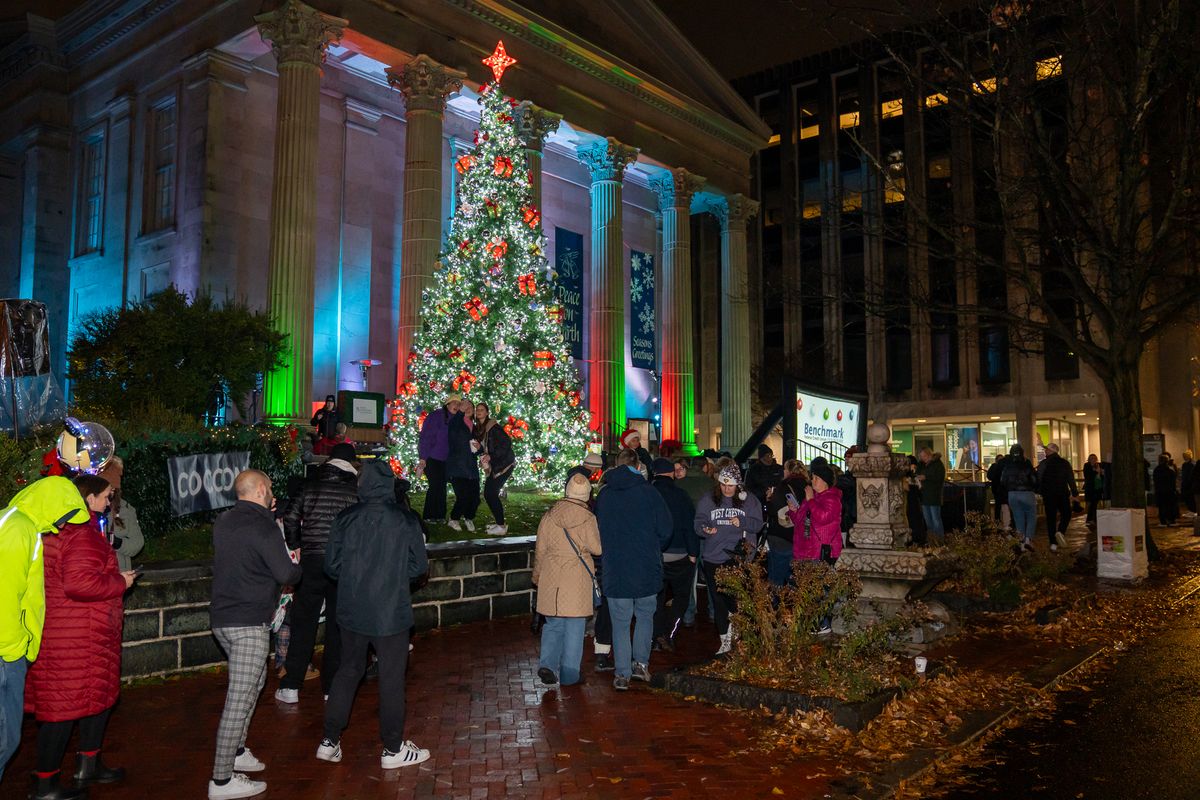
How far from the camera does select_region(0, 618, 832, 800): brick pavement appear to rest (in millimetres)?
5605

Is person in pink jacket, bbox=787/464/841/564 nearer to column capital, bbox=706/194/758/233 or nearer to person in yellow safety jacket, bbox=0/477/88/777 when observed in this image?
person in yellow safety jacket, bbox=0/477/88/777

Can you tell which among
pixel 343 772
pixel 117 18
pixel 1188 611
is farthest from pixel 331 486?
pixel 117 18

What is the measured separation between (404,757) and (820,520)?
5.42m

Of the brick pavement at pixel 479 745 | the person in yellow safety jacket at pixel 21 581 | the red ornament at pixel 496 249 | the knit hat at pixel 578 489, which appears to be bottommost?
the brick pavement at pixel 479 745

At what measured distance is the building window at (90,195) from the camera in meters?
29.8

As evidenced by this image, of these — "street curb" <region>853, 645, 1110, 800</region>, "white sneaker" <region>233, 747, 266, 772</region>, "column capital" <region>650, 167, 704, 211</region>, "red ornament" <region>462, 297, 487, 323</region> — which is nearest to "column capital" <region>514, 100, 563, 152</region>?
"column capital" <region>650, 167, 704, 211</region>

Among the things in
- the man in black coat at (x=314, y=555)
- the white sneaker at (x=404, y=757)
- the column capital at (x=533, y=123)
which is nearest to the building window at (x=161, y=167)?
the column capital at (x=533, y=123)

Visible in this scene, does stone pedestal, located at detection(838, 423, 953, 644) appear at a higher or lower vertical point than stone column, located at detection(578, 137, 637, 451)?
lower

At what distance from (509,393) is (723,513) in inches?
408

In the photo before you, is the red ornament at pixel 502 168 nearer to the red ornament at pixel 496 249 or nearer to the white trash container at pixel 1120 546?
the red ornament at pixel 496 249

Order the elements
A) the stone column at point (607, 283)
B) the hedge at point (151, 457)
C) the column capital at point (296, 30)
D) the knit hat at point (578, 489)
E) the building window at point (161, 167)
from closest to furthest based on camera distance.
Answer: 1. the knit hat at point (578, 489)
2. the hedge at point (151, 457)
3. the column capital at point (296, 30)
4. the building window at point (161, 167)
5. the stone column at point (607, 283)

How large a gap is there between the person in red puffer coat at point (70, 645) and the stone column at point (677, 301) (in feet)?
96.2

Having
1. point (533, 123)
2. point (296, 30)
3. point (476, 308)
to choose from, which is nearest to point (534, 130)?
point (533, 123)

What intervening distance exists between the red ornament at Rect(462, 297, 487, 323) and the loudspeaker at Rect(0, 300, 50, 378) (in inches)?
309
